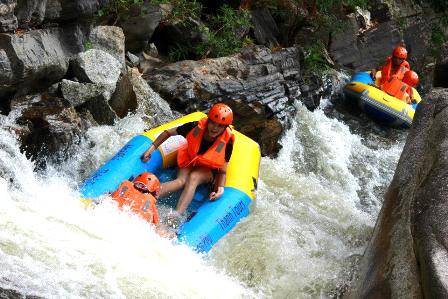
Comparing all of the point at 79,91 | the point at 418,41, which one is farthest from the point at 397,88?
the point at 79,91

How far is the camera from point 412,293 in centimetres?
373

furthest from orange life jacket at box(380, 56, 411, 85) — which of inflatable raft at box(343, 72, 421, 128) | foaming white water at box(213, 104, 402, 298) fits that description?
foaming white water at box(213, 104, 402, 298)

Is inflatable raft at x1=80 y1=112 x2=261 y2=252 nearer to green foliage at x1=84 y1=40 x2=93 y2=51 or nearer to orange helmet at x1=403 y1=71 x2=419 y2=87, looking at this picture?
green foliage at x1=84 y1=40 x2=93 y2=51

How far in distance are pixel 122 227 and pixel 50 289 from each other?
1547mm

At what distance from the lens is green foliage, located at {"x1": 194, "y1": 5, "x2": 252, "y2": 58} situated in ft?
31.5

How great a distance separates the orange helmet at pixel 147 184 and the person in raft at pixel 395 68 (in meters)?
6.91

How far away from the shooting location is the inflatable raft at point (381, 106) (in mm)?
10867

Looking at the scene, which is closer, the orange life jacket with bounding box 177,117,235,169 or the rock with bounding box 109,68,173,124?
the orange life jacket with bounding box 177,117,235,169

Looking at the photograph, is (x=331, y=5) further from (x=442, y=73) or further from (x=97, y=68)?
(x=97, y=68)

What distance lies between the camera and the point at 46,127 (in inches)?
234

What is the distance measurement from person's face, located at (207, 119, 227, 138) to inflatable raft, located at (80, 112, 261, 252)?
48cm

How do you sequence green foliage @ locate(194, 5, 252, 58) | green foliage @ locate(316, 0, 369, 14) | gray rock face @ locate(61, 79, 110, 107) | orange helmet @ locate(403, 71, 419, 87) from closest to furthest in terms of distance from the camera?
gray rock face @ locate(61, 79, 110, 107) < green foliage @ locate(194, 5, 252, 58) < green foliage @ locate(316, 0, 369, 14) < orange helmet @ locate(403, 71, 419, 87)

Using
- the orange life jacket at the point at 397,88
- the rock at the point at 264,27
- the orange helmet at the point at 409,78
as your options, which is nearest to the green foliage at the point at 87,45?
the rock at the point at 264,27

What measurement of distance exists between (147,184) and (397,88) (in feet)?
22.9
